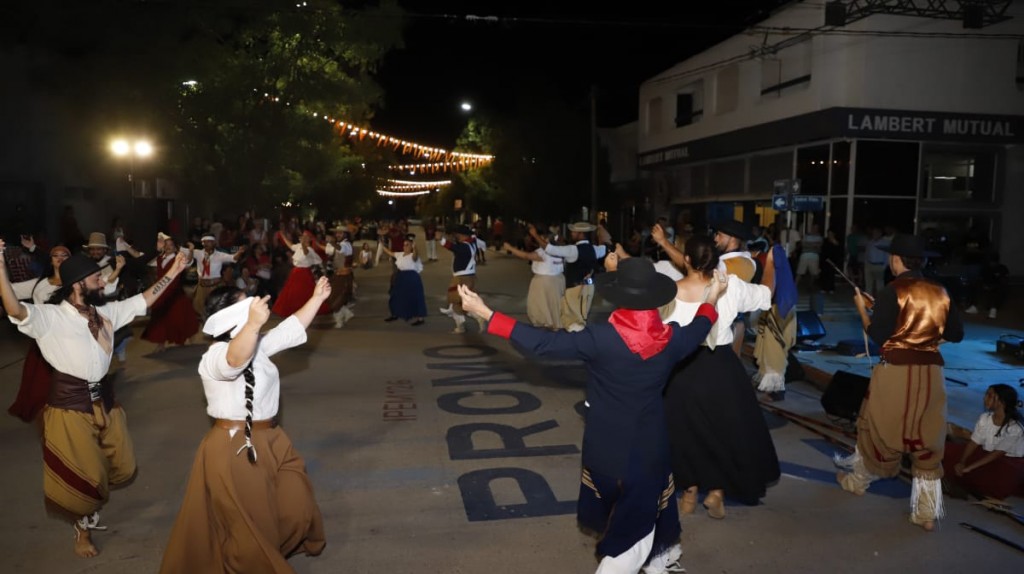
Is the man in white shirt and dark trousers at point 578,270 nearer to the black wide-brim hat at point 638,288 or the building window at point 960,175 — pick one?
the black wide-brim hat at point 638,288

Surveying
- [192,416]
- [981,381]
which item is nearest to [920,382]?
[981,381]

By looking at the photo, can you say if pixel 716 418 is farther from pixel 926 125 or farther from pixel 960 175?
pixel 960 175

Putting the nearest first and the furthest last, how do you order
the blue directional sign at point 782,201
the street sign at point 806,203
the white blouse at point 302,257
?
the white blouse at point 302,257
the blue directional sign at point 782,201
the street sign at point 806,203

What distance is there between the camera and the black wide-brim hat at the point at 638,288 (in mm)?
3689

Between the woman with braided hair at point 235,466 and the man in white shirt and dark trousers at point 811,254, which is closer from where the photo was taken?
the woman with braided hair at point 235,466

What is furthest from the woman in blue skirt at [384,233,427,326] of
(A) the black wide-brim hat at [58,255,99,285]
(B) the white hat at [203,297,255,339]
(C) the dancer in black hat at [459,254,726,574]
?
(C) the dancer in black hat at [459,254,726,574]

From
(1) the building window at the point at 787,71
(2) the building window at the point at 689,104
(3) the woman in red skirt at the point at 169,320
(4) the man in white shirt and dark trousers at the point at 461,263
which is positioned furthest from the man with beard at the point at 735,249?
(2) the building window at the point at 689,104

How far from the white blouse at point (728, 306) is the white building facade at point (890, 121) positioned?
43.8 feet

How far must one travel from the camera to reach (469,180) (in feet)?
126

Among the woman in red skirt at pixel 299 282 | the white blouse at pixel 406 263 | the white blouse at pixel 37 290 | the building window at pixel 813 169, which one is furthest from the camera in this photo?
the building window at pixel 813 169

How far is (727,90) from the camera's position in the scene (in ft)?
88.7

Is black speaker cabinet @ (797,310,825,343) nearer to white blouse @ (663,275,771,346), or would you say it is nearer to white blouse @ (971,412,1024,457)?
white blouse @ (971,412,1024,457)

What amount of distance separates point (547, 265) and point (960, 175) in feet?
54.4

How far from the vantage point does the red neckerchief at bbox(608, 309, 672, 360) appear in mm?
3703
